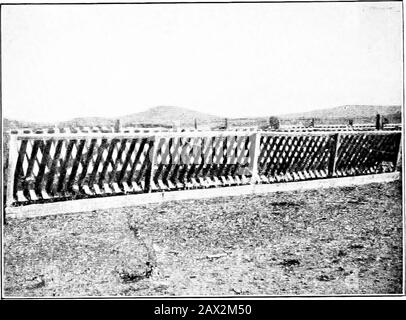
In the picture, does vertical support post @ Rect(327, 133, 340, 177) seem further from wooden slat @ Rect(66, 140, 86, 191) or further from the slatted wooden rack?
wooden slat @ Rect(66, 140, 86, 191)

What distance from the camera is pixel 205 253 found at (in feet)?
13.8

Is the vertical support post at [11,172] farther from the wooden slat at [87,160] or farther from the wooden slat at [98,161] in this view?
the wooden slat at [98,161]

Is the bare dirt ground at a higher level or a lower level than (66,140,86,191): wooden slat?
lower

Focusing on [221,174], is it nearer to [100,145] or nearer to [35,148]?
[100,145]

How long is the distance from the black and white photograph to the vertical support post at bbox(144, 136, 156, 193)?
0.02 metres

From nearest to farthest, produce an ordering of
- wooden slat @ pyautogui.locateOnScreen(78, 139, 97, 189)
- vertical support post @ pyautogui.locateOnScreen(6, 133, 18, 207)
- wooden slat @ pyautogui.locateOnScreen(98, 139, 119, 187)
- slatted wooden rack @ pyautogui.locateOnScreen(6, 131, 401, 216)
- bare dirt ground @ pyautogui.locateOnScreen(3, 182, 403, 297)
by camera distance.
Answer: bare dirt ground @ pyautogui.locateOnScreen(3, 182, 403, 297) → vertical support post @ pyautogui.locateOnScreen(6, 133, 18, 207) → slatted wooden rack @ pyautogui.locateOnScreen(6, 131, 401, 216) → wooden slat @ pyautogui.locateOnScreen(78, 139, 97, 189) → wooden slat @ pyautogui.locateOnScreen(98, 139, 119, 187)

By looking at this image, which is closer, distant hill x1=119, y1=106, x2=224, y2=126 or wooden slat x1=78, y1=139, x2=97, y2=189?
wooden slat x1=78, y1=139, x2=97, y2=189

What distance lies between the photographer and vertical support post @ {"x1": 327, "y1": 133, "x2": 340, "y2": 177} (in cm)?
716

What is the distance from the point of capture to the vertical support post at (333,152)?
23.5ft

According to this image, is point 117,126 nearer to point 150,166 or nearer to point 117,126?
point 117,126

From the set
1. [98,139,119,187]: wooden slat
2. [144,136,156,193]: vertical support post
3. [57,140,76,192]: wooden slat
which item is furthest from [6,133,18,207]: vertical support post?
[144,136,156,193]: vertical support post

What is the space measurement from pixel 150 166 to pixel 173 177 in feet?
1.87

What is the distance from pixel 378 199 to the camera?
5.58 m
